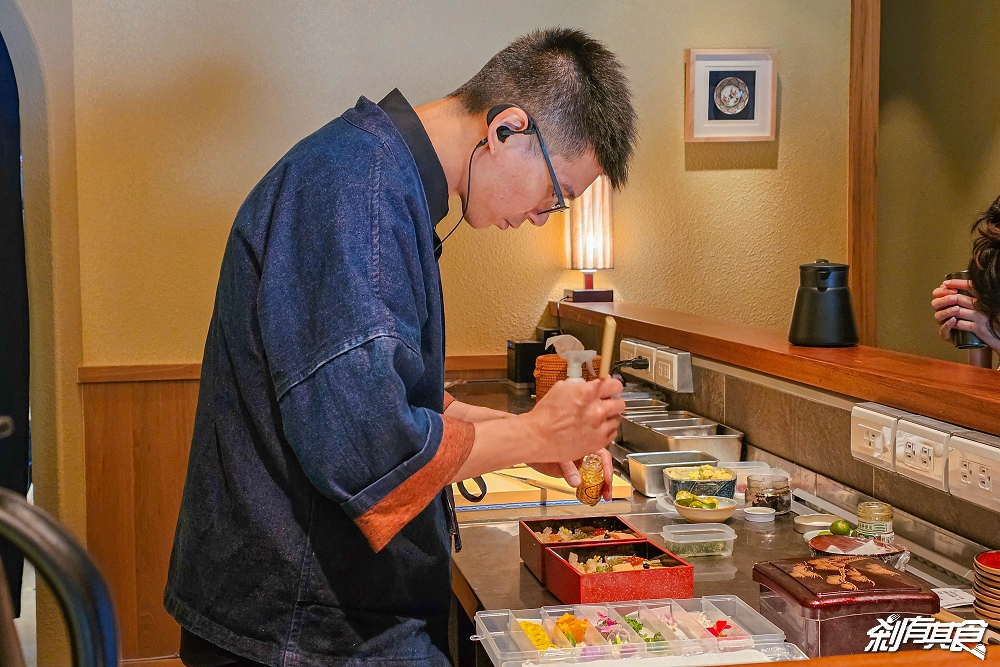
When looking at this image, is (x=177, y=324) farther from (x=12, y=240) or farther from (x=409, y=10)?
(x=409, y=10)

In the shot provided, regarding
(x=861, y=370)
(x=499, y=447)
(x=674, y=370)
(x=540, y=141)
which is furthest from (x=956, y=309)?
(x=499, y=447)

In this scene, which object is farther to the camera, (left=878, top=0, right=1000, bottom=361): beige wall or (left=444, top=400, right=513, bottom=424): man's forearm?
(left=878, top=0, right=1000, bottom=361): beige wall

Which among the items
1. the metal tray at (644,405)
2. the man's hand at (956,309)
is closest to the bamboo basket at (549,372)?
the metal tray at (644,405)

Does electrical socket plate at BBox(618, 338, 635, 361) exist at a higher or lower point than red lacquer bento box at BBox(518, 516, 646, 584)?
higher

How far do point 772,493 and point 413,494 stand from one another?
0.99 m

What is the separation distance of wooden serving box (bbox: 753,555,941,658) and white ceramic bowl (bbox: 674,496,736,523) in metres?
0.54

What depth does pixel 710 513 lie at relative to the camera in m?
1.78

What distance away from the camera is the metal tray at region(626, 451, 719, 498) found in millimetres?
2041

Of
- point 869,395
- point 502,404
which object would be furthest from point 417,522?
point 502,404

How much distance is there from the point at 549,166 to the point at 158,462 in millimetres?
2621

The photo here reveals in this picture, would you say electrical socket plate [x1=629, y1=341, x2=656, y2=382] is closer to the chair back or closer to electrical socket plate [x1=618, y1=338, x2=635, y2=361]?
electrical socket plate [x1=618, y1=338, x2=635, y2=361]

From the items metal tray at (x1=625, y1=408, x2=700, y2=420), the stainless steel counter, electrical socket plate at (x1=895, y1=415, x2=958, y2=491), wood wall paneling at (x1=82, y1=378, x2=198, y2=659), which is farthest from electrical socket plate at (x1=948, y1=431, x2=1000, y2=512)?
wood wall paneling at (x1=82, y1=378, x2=198, y2=659)

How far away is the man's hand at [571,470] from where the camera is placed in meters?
1.53

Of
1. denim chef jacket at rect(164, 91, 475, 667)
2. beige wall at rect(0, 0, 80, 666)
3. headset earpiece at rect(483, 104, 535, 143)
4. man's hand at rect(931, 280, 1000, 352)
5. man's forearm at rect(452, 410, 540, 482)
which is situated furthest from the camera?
beige wall at rect(0, 0, 80, 666)
